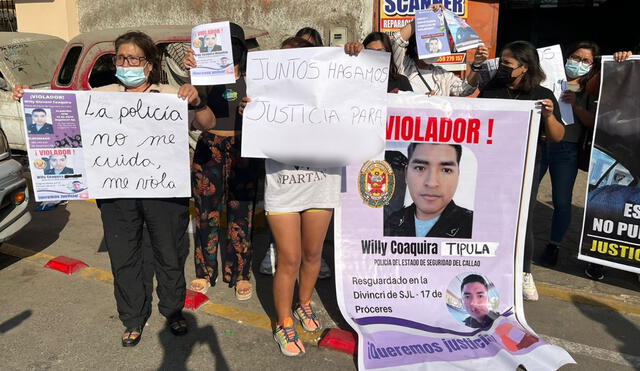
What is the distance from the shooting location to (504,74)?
3391 millimetres

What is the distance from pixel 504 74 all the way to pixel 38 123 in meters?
2.80

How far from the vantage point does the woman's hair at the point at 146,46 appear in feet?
9.41

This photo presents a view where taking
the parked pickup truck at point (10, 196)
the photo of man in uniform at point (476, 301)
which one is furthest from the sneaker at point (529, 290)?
the parked pickup truck at point (10, 196)

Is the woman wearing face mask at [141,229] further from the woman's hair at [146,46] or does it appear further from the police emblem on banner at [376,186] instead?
→ the police emblem on banner at [376,186]

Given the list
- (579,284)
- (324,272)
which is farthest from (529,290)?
(324,272)

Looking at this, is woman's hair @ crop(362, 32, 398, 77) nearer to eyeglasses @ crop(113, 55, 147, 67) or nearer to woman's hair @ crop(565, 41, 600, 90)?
eyeglasses @ crop(113, 55, 147, 67)

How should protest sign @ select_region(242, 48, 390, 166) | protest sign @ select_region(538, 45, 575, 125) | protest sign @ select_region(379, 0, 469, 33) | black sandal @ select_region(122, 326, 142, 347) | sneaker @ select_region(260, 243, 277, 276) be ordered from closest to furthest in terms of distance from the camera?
protest sign @ select_region(242, 48, 390, 166) < black sandal @ select_region(122, 326, 142, 347) < protest sign @ select_region(538, 45, 575, 125) < sneaker @ select_region(260, 243, 277, 276) < protest sign @ select_region(379, 0, 469, 33)

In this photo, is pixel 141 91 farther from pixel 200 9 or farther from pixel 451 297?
pixel 200 9

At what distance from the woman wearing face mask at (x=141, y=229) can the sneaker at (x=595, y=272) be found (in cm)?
311

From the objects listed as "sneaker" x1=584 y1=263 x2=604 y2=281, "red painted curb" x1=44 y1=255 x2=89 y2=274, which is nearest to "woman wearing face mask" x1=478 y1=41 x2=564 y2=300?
"sneaker" x1=584 y1=263 x2=604 y2=281

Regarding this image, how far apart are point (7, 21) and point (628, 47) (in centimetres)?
1556

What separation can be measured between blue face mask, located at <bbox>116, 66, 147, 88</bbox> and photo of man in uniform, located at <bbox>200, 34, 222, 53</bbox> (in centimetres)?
36

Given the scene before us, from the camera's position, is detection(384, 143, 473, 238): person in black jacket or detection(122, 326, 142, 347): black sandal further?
detection(384, 143, 473, 238): person in black jacket

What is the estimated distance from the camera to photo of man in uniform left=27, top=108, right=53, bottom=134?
2773 mm
